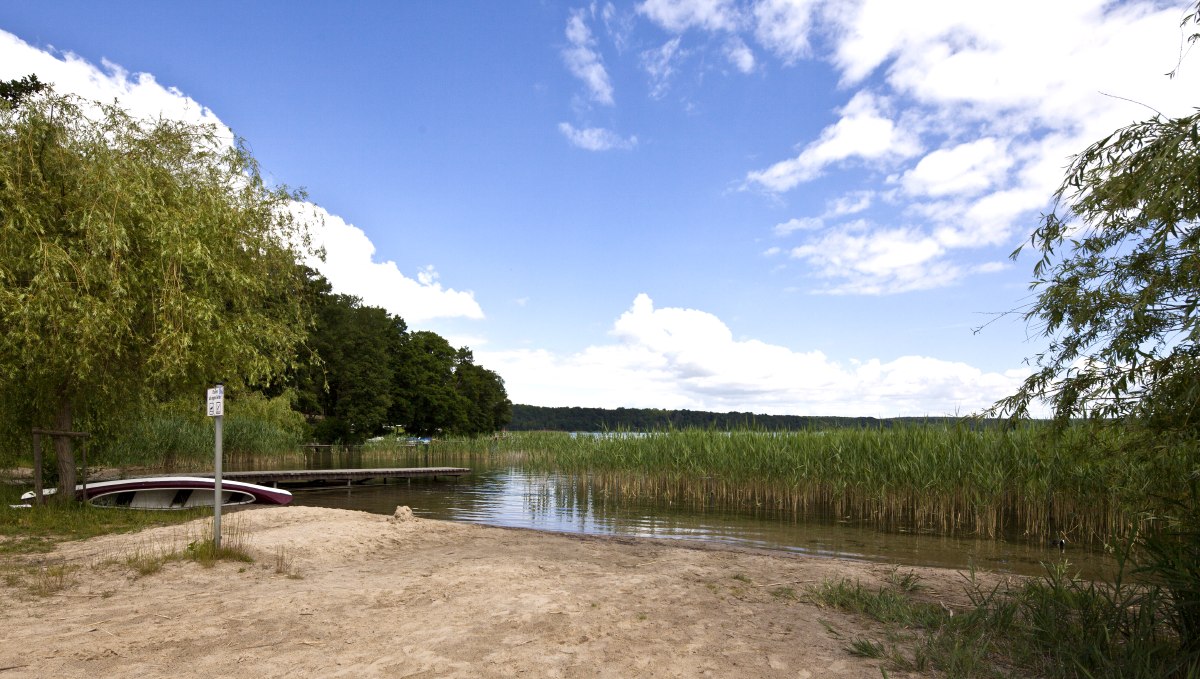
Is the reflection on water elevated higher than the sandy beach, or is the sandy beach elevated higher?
the sandy beach

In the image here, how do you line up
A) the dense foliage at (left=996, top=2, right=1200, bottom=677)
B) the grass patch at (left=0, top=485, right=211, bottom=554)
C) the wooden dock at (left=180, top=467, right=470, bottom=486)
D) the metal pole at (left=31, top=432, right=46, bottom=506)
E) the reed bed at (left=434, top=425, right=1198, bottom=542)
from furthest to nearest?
1. the wooden dock at (left=180, top=467, right=470, bottom=486)
2. the reed bed at (left=434, top=425, right=1198, bottom=542)
3. the metal pole at (left=31, top=432, right=46, bottom=506)
4. the grass patch at (left=0, top=485, right=211, bottom=554)
5. the dense foliage at (left=996, top=2, right=1200, bottom=677)

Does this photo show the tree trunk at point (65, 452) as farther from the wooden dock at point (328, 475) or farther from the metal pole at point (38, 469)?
the wooden dock at point (328, 475)

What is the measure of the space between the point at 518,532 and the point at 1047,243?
983cm

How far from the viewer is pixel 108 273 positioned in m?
11.4

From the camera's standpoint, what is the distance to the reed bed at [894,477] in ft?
41.2

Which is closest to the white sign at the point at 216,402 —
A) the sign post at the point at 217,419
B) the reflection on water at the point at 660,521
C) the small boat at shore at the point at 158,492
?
the sign post at the point at 217,419

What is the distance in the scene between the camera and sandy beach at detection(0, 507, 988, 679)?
15.9 feet

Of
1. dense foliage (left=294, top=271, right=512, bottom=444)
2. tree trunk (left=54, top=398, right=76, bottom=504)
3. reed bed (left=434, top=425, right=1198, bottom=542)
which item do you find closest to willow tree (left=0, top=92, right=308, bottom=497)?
tree trunk (left=54, top=398, right=76, bottom=504)

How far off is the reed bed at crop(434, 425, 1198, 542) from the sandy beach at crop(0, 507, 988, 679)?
399 cm

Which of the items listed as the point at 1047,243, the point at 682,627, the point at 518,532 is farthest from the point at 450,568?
the point at 1047,243

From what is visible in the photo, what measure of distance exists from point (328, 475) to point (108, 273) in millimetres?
13236

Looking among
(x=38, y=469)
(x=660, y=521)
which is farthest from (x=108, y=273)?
(x=660, y=521)

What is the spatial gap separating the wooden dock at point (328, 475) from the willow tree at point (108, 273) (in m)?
6.48

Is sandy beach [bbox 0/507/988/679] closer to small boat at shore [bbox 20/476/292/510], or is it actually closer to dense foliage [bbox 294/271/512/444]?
small boat at shore [bbox 20/476/292/510]
